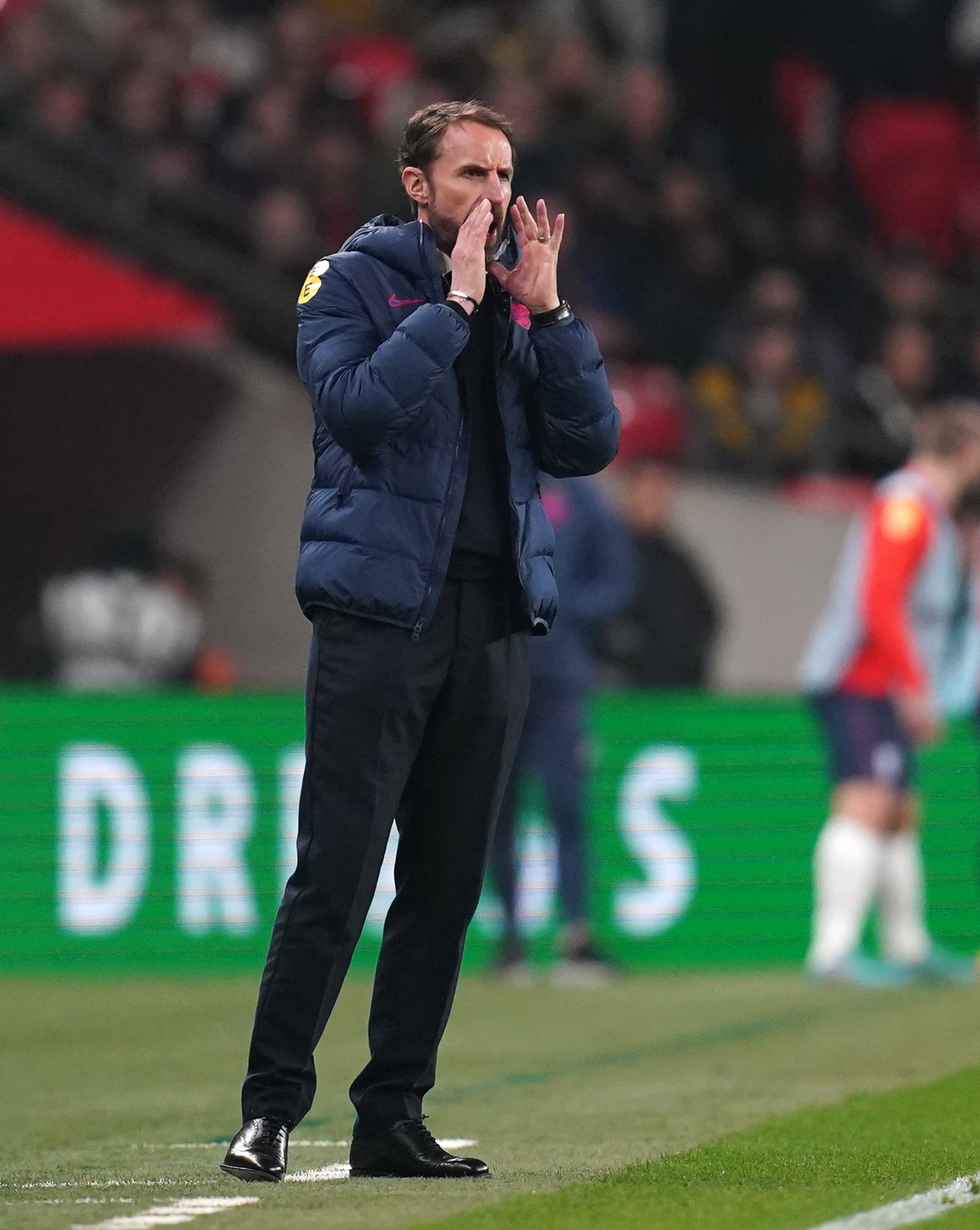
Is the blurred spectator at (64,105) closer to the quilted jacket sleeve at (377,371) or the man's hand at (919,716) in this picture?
the man's hand at (919,716)

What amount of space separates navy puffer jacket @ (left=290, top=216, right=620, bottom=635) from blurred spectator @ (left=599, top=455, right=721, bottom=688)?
744cm

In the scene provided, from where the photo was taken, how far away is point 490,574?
489cm

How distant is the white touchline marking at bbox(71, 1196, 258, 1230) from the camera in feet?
13.7

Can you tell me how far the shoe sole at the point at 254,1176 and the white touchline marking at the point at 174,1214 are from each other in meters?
0.20

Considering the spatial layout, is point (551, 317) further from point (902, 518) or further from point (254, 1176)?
point (902, 518)

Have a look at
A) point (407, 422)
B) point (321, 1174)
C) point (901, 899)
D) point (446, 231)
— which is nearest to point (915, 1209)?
point (321, 1174)

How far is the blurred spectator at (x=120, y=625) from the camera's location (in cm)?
1213

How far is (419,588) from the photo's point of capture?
4719 mm

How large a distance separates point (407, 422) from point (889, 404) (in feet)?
35.6

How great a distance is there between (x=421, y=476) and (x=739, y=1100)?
2.38 m

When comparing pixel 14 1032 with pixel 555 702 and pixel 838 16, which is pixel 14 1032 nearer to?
pixel 555 702

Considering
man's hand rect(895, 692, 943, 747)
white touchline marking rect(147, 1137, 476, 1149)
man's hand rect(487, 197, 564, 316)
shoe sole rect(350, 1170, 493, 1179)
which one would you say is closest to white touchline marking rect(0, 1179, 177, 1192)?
shoe sole rect(350, 1170, 493, 1179)

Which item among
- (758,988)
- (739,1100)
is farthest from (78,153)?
(739,1100)

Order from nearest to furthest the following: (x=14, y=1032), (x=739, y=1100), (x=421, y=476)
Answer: (x=421, y=476)
(x=739, y=1100)
(x=14, y=1032)
